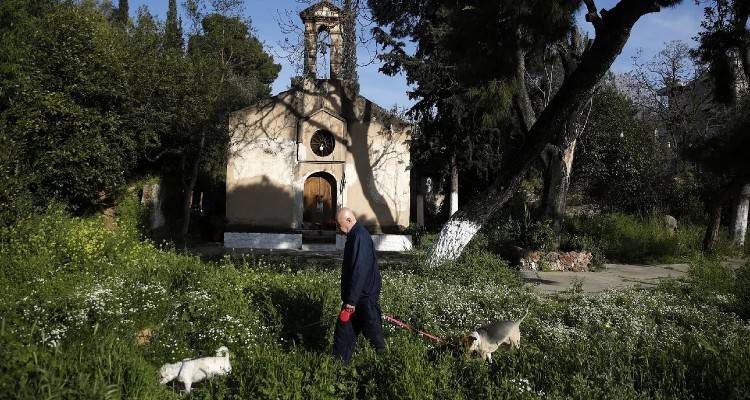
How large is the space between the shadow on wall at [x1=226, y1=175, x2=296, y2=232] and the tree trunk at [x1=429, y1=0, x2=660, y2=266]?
339 inches

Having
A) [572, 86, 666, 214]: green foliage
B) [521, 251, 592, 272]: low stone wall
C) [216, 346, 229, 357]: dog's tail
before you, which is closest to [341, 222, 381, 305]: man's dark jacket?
[216, 346, 229, 357]: dog's tail

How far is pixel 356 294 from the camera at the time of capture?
5.29m

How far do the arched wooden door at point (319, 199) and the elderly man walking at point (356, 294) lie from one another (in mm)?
13902

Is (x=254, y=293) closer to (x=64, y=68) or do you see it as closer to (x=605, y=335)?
(x=605, y=335)

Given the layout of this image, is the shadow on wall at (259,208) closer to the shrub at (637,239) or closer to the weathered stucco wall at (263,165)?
the weathered stucco wall at (263,165)

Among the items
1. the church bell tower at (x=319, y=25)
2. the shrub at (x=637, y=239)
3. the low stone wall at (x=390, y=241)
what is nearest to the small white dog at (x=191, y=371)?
the shrub at (x=637, y=239)

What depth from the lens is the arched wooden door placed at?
63.8 ft

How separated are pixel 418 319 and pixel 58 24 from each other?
11.6 meters

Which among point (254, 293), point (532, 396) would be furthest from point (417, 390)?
point (254, 293)

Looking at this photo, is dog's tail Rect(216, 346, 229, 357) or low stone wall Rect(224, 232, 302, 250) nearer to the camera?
dog's tail Rect(216, 346, 229, 357)

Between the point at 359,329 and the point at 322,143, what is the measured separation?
46.0ft

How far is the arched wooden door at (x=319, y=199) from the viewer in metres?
19.5

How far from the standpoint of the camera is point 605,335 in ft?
21.2

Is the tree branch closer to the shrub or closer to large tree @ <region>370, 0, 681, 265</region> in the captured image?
large tree @ <region>370, 0, 681, 265</region>
